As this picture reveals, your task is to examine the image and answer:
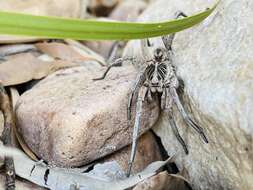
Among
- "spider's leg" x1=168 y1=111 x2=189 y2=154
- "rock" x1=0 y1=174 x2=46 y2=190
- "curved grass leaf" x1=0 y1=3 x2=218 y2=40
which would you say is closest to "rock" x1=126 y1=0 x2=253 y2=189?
"spider's leg" x1=168 y1=111 x2=189 y2=154

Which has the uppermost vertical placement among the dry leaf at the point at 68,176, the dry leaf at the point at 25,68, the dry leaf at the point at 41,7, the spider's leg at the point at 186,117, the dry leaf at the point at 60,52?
the dry leaf at the point at 41,7

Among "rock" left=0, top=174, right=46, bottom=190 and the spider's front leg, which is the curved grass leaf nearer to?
the spider's front leg

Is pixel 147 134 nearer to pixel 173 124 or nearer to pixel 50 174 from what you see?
pixel 173 124

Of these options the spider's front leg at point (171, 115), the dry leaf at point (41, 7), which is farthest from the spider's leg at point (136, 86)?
the dry leaf at point (41, 7)

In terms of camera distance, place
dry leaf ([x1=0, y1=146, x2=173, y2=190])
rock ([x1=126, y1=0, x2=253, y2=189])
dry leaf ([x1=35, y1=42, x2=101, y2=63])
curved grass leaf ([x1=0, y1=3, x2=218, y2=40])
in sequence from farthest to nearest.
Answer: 1. dry leaf ([x1=35, y1=42, x2=101, y2=63])
2. dry leaf ([x1=0, y1=146, x2=173, y2=190])
3. rock ([x1=126, y1=0, x2=253, y2=189])
4. curved grass leaf ([x1=0, y1=3, x2=218, y2=40])

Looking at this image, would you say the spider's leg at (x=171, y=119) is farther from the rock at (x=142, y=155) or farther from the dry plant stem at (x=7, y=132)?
the dry plant stem at (x=7, y=132)

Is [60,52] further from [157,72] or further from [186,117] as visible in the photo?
[186,117]

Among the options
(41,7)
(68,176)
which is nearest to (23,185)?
(68,176)
